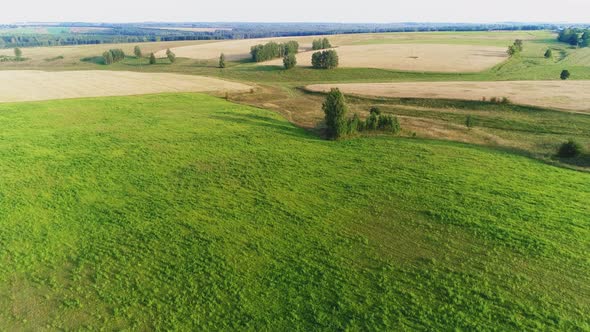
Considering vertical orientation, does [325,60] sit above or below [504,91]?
above

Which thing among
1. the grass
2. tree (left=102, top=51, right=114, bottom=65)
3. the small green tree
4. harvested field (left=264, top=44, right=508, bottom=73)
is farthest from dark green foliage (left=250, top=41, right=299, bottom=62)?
the grass

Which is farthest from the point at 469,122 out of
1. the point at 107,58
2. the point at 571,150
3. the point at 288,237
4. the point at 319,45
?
the point at 107,58

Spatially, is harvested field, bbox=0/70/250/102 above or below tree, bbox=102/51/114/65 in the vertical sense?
below

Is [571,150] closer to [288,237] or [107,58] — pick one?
[288,237]

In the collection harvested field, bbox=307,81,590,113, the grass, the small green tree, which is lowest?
the grass

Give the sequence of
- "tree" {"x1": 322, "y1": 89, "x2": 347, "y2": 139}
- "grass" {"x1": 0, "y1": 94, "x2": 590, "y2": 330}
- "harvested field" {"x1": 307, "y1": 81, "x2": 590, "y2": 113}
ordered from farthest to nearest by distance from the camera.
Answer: "harvested field" {"x1": 307, "y1": 81, "x2": 590, "y2": 113} < "tree" {"x1": 322, "y1": 89, "x2": 347, "y2": 139} < "grass" {"x1": 0, "y1": 94, "x2": 590, "y2": 330}

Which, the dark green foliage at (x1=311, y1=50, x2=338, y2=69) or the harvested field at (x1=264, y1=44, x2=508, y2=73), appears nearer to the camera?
the dark green foliage at (x1=311, y1=50, x2=338, y2=69)

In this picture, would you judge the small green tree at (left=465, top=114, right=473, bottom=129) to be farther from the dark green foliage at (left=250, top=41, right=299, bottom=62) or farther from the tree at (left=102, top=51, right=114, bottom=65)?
the tree at (left=102, top=51, right=114, bottom=65)

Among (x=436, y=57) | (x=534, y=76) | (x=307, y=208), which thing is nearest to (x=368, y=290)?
(x=307, y=208)
